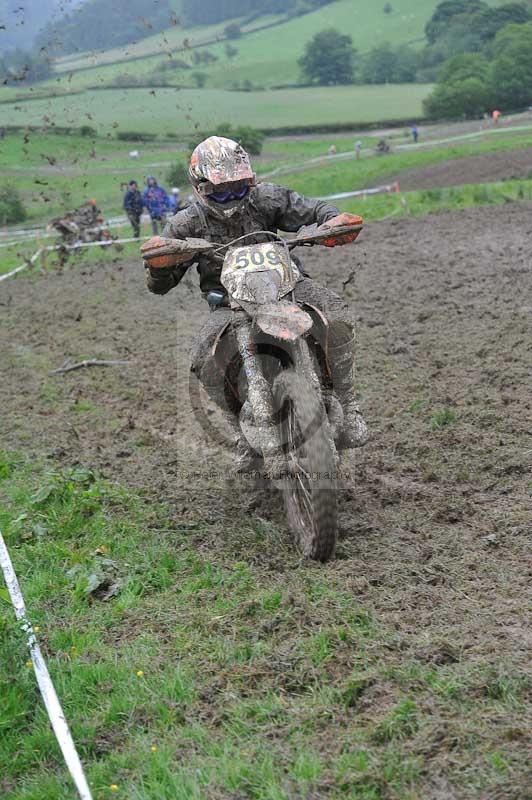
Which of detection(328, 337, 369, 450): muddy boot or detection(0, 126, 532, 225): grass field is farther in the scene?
detection(0, 126, 532, 225): grass field

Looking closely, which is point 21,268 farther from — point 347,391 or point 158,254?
point 347,391

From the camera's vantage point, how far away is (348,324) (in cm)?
632

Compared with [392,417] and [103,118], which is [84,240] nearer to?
[103,118]

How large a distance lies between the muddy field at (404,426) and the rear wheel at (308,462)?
0.63ft

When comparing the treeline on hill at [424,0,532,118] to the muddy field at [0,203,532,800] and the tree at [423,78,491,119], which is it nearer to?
the tree at [423,78,491,119]

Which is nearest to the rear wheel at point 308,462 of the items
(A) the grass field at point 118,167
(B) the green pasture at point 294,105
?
(A) the grass field at point 118,167

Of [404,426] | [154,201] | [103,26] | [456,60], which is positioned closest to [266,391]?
[404,426]

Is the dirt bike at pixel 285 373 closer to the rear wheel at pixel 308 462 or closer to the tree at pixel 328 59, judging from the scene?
the rear wheel at pixel 308 462

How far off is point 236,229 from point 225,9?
39793mm

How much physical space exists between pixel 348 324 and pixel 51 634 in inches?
105

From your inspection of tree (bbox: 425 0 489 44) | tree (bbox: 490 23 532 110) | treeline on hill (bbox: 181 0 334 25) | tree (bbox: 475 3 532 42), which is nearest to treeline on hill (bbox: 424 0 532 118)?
tree (bbox: 490 23 532 110)

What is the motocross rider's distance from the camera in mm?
6328

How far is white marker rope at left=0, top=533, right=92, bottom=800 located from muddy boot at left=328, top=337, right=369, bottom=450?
7.76 feet

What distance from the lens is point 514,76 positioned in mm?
55875
